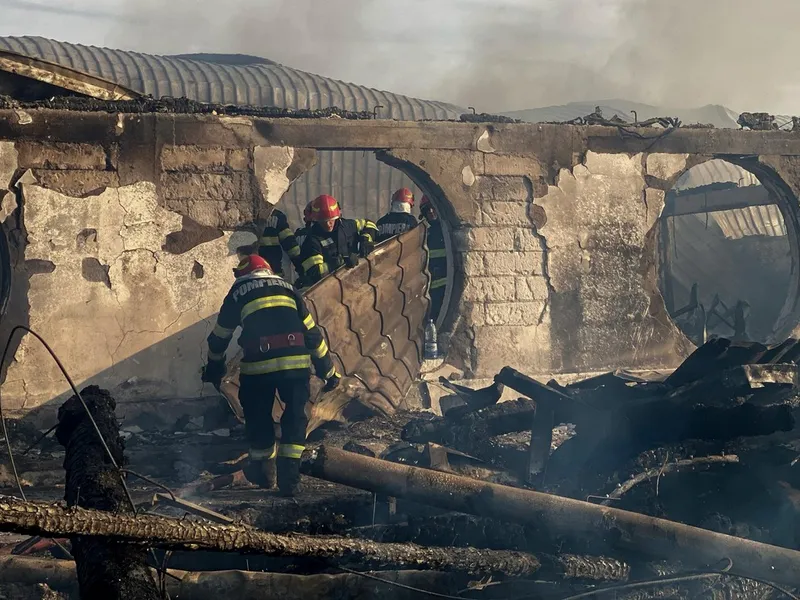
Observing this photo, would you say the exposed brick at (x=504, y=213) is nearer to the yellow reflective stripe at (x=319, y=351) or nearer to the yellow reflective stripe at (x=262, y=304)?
the yellow reflective stripe at (x=319, y=351)

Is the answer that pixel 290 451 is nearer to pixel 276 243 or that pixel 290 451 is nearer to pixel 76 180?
pixel 276 243

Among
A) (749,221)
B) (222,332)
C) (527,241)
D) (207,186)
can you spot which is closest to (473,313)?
(527,241)

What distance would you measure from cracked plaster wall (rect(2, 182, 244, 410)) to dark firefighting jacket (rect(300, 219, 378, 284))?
29.5 inches

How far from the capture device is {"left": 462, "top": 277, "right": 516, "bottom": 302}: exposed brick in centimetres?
1003

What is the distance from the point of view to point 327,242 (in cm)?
985

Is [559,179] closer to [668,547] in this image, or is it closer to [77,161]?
[77,161]

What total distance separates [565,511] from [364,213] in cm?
1187

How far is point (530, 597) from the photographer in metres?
4.81

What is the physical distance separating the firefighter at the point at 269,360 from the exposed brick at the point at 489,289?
2.82m

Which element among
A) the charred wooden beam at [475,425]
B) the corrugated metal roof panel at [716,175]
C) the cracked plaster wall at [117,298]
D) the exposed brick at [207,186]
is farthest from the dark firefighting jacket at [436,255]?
the corrugated metal roof panel at [716,175]

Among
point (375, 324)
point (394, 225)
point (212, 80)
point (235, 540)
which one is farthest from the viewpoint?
point (212, 80)

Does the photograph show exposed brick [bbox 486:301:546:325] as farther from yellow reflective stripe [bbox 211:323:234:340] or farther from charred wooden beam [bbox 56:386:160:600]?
charred wooden beam [bbox 56:386:160:600]

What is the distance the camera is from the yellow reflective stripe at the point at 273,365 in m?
7.31

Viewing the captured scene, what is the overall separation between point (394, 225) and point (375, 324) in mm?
1769
